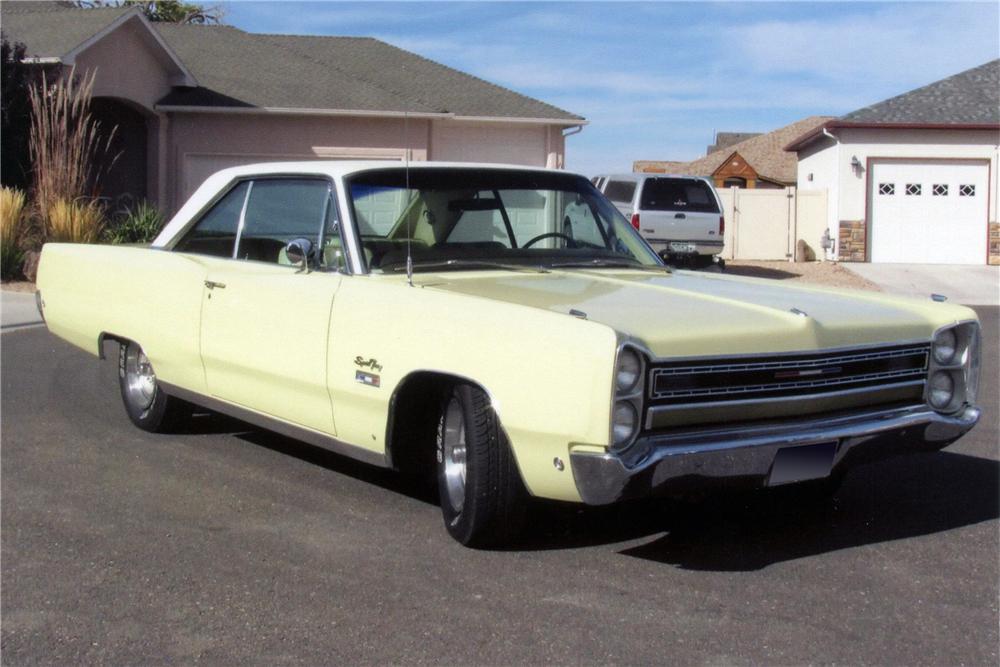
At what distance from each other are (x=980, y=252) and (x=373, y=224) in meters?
22.9

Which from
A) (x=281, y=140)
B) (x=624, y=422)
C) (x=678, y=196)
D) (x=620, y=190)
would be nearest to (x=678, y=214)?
(x=678, y=196)

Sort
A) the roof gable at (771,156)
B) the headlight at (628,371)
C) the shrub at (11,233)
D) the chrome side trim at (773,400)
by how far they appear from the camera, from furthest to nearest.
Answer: the roof gable at (771,156)
the shrub at (11,233)
the chrome side trim at (773,400)
the headlight at (628,371)

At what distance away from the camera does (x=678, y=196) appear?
20.8 m

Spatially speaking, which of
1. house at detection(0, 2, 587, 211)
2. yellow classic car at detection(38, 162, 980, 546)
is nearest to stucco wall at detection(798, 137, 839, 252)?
house at detection(0, 2, 587, 211)

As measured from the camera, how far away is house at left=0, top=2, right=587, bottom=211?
21734 mm

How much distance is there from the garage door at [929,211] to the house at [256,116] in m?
7.21

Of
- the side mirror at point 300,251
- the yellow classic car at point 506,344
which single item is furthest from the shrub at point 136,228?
the side mirror at point 300,251

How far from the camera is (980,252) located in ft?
85.8

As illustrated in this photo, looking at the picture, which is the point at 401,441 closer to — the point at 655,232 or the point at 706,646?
the point at 706,646

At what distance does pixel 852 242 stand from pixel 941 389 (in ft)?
71.7

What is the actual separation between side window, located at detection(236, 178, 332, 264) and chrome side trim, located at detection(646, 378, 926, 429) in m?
2.21

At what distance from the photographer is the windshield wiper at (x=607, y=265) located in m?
6.03

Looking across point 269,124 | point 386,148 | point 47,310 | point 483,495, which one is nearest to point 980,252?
point 386,148

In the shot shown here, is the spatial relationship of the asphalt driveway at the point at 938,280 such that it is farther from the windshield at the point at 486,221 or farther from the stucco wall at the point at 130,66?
the windshield at the point at 486,221
